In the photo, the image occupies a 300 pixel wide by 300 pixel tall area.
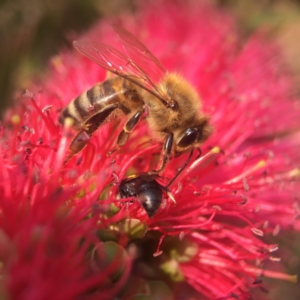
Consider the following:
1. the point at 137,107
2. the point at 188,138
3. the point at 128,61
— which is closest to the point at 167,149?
the point at 188,138

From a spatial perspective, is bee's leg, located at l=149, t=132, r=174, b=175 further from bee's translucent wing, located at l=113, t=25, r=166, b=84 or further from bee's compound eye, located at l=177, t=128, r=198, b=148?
bee's translucent wing, located at l=113, t=25, r=166, b=84

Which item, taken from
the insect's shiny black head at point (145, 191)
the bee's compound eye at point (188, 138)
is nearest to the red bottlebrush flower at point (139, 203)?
the insect's shiny black head at point (145, 191)

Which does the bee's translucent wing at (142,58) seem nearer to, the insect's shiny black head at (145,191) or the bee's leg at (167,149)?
the bee's leg at (167,149)

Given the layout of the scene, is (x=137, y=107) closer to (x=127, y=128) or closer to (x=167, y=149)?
(x=127, y=128)

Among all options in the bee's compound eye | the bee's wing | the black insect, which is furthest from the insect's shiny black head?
the bee's wing

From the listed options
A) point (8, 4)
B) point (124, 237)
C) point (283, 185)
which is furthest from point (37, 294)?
point (8, 4)
